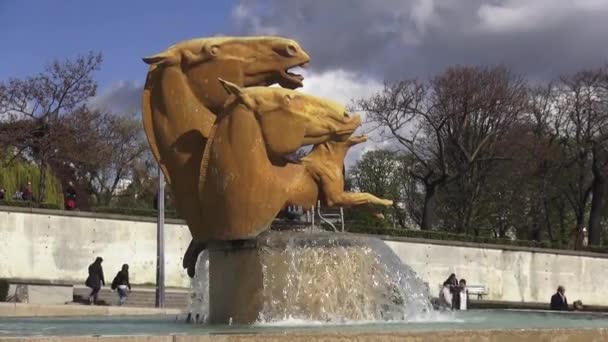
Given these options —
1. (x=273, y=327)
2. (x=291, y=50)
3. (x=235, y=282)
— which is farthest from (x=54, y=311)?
(x=273, y=327)

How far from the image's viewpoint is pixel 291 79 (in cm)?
1455

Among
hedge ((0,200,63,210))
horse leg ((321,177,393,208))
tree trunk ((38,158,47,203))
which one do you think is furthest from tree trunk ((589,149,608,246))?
horse leg ((321,177,393,208))

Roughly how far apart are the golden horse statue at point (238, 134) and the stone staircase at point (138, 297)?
14506 mm

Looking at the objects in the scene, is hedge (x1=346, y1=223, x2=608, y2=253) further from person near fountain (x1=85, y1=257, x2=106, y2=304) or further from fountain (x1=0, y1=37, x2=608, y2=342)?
fountain (x1=0, y1=37, x2=608, y2=342)

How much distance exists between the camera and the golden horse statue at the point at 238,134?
13.3m

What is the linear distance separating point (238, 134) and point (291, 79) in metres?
1.69

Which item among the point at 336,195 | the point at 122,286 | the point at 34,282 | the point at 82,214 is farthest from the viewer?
the point at 82,214

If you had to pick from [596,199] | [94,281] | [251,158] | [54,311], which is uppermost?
[596,199]

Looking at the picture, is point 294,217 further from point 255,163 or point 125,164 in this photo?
point 125,164

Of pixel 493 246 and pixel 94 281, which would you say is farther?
pixel 493 246

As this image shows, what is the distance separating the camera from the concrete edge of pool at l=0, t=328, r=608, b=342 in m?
8.23

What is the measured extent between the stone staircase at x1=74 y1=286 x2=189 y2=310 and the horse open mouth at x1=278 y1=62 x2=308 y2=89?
14.7 m

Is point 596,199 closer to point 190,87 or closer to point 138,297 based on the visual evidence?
point 138,297

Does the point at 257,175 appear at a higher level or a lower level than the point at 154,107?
lower
